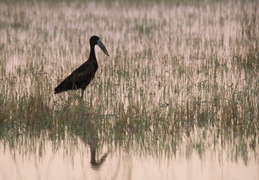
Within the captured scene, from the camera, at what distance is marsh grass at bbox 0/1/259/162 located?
732 centimetres

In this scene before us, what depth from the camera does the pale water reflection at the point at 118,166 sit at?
6047 mm

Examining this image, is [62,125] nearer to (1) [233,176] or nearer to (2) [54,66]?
(1) [233,176]

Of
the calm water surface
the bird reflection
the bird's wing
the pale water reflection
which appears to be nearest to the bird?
the bird's wing

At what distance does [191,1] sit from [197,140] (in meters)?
18.5

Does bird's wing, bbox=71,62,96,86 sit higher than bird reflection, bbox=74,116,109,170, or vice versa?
bird's wing, bbox=71,62,96,86

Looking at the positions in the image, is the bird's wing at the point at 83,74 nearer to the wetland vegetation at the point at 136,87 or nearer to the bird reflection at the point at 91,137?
the wetland vegetation at the point at 136,87

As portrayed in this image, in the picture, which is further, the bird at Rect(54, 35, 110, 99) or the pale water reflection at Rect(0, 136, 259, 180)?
the bird at Rect(54, 35, 110, 99)

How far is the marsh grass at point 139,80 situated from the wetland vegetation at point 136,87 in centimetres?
2

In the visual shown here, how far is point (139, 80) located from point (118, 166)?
4.42 metres

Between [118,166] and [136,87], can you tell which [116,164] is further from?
[136,87]

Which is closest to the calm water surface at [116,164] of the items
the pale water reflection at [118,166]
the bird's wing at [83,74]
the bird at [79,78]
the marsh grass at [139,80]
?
the pale water reflection at [118,166]

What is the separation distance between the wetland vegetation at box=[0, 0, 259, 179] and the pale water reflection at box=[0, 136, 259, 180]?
1.8 inches

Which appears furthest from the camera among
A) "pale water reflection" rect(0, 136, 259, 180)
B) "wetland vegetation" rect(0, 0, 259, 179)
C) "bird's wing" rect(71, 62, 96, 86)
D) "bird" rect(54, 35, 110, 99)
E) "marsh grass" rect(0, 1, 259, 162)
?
"bird's wing" rect(71, 62, 96, 86)

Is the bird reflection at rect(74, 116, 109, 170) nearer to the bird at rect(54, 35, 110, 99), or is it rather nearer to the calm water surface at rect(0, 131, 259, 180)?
the calm water surface at rect(0, 131, 259, 180)
